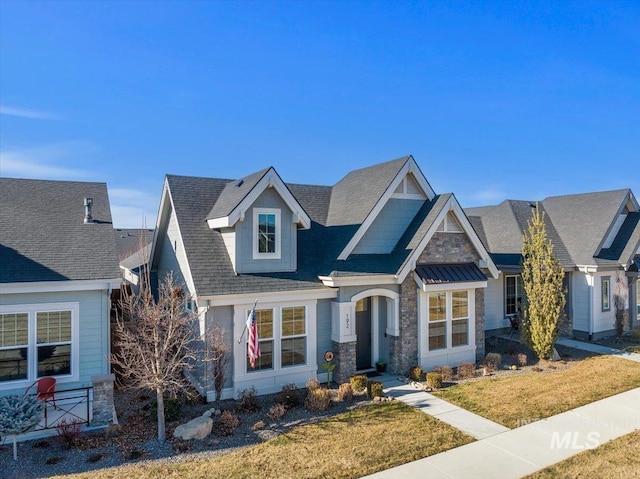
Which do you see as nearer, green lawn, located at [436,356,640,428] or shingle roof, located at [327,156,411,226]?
green lawn, located at [436,356,640,428]

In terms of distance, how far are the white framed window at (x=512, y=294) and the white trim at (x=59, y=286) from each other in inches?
740

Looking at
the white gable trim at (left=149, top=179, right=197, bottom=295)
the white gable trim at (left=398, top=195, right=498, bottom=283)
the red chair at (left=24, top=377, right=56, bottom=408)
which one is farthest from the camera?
the white gable trim at (left=398, top=195, right=498, bottom=283)

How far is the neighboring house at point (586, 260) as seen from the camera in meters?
20.9

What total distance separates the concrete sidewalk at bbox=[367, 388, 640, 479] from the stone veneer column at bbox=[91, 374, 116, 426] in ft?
23.0

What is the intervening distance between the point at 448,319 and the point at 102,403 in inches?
480

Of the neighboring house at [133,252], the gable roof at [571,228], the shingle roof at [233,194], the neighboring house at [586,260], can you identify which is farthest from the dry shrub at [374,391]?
the gable roof at [571,228]

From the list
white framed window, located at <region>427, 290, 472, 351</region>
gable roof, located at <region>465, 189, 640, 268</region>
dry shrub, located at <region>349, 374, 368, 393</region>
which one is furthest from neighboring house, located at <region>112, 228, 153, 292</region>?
gable roof, located at <region>465, 189, 640, 268</region>

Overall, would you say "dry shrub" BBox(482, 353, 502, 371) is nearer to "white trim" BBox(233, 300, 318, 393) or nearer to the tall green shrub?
the tall green shrub

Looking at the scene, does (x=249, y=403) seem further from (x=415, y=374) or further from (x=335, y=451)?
(x=415, y=374)

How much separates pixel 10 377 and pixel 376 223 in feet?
42.1

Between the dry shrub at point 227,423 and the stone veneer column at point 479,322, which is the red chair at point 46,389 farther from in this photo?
the stone veneer column at point 479,322

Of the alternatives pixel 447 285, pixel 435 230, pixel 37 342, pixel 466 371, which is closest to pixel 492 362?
pixel 466 371

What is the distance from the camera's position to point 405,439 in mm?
9375

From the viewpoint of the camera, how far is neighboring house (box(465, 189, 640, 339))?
20906 mm
